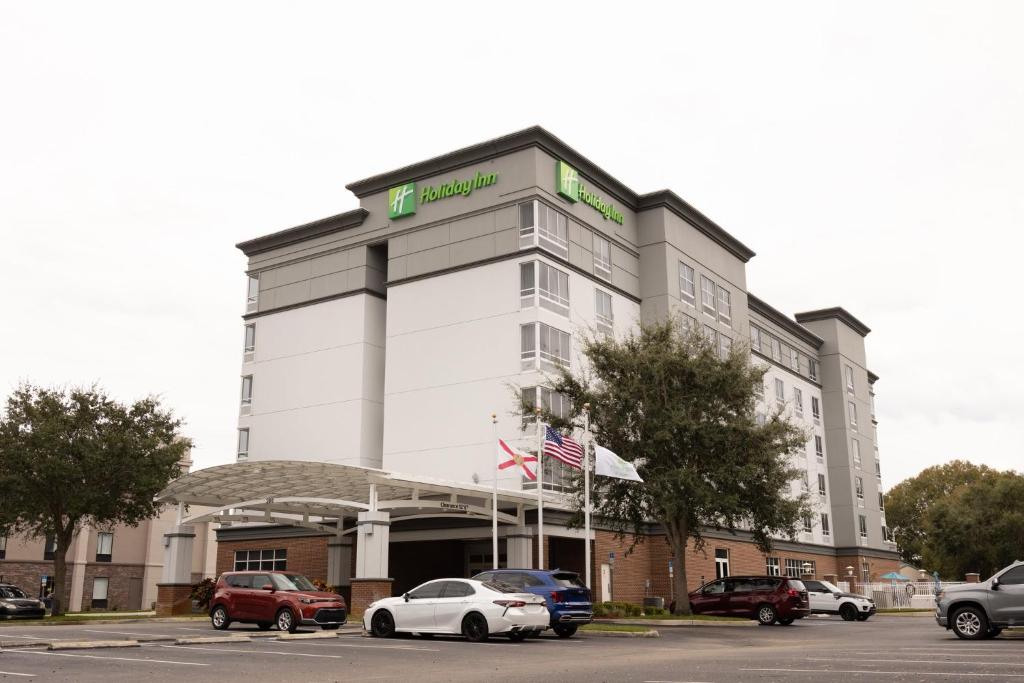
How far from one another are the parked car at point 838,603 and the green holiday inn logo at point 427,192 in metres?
22.8

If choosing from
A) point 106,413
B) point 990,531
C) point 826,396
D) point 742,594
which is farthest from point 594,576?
point 990,531

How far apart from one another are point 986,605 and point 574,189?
28800 mm

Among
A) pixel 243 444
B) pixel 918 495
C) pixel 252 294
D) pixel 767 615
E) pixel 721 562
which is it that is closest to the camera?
pixel 767 615

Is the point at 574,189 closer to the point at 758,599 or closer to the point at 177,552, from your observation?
the point at 758,599

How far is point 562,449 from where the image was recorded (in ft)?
102

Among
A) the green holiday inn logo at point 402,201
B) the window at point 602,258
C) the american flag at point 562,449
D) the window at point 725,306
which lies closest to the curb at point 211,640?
the american flag at point 562,449

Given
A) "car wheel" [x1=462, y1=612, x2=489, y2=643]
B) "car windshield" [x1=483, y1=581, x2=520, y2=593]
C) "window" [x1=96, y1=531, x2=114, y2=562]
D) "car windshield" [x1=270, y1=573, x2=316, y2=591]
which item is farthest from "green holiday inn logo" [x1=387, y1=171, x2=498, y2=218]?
"window" [x1=96, y1=531, x2=114, y2=562]

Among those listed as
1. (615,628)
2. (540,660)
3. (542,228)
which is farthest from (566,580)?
(542,228)

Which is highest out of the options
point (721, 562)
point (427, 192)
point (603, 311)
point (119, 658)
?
Answer: point (427, 192)

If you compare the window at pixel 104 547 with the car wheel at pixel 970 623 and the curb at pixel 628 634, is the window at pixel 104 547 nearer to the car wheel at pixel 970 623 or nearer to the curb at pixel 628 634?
the curb at pixel 628 634

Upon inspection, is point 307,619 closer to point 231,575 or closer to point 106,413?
point 231,575

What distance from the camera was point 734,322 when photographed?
5609 centimetres

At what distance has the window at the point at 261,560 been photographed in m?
47.6

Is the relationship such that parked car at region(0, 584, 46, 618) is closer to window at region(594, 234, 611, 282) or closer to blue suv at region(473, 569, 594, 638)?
blue suv at region(473, 569, 594, 638)
